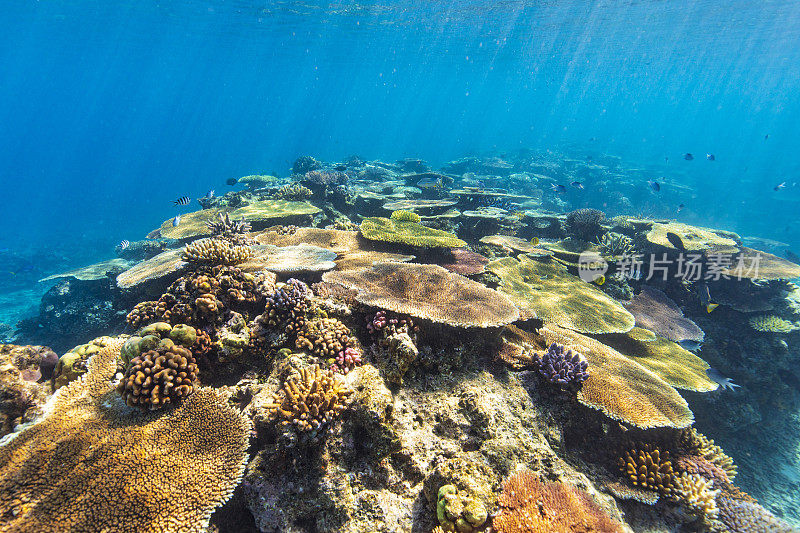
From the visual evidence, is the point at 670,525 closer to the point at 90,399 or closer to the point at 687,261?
the point at 90,399

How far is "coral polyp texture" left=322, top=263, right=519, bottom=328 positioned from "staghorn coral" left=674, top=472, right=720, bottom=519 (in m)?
2.88

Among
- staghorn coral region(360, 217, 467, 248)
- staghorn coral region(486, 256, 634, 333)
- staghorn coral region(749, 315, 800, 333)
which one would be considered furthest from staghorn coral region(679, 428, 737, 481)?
staghorn coral region(749, 315, 800, 333)

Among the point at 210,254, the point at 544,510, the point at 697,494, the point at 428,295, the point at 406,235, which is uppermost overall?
the point at 406,235

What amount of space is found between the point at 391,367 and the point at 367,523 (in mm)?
1429

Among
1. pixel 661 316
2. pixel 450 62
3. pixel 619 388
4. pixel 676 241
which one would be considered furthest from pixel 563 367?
pixel 450 62

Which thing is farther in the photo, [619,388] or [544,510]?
[619,388]

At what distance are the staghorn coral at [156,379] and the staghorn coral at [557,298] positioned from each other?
14.9 feet

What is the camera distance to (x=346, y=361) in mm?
3799

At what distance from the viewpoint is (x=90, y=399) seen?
10.1 feet

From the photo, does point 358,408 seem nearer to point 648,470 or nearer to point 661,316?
point 648,470

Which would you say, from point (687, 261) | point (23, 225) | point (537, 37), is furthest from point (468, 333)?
point (23, 225)

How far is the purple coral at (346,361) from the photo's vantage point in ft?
12.2

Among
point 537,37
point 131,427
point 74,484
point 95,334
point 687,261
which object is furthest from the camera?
point 537,37

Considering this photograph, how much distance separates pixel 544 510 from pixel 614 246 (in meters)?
8.82
